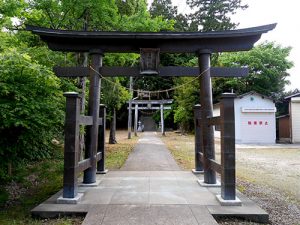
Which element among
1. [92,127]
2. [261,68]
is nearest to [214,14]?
[261,68]

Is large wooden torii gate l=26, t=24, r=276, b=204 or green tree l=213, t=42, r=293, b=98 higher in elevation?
green tree l=213, t=42, r=293, b=98

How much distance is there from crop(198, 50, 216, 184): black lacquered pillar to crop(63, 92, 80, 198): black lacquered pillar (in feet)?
10.3

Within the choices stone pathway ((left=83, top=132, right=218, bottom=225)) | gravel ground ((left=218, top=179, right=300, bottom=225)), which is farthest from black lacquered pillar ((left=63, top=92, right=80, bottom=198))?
gravel ground ((left=218, top=179, right=300, bottom=225))

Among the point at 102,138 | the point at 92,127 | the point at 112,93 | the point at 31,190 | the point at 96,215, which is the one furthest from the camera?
the point at 112,93

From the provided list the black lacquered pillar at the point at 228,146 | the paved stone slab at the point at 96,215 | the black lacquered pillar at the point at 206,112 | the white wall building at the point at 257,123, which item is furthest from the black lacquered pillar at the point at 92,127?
the white wall building at the point at 257,123

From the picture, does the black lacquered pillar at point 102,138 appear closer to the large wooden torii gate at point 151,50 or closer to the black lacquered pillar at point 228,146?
the large wooden torii gate at point 151,50

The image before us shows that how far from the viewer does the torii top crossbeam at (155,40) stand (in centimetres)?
681

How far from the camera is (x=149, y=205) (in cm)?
524

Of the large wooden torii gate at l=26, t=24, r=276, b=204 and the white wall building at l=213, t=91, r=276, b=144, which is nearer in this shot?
the large wooden torii gate at l=26, t=24, r=276, b=204

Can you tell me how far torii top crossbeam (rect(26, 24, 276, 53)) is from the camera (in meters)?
6.81

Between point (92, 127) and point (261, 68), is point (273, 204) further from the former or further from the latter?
point (261, 68)

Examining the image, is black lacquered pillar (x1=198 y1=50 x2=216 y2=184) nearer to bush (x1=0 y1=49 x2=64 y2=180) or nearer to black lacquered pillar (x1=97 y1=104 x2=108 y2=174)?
black lacquered pillar (x1=97 y1=104 x2=108 y2=174)

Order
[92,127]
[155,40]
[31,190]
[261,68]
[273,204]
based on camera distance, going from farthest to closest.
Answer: [261,68] → [31,190] → [155,40] → [92,127] → [273,204]

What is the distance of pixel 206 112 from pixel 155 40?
220 centimetres
